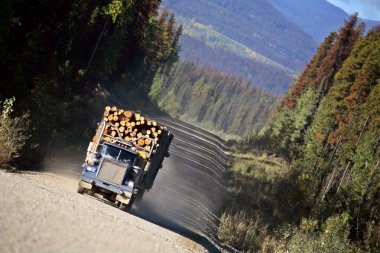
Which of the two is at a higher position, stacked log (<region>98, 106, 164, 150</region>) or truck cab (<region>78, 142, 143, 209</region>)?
stacked log (<region>98, 106, 164, 150</region>)

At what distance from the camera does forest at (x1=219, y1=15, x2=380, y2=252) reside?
2634cm

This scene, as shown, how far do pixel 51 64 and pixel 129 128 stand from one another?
1406cm

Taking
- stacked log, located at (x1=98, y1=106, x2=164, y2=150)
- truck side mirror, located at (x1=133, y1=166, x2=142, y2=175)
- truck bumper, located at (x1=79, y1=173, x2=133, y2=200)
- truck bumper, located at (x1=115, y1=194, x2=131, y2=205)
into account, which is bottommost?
truck bumper, located at (x1=115, y1=194, x2=131, y2=205)

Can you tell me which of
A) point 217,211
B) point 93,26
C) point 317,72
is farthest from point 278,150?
point 217,211

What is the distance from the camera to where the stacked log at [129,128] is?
73.0 ft

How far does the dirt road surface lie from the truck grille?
2.63ft

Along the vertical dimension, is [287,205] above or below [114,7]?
below

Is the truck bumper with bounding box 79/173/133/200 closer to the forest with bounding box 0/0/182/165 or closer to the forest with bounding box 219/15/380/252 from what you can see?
the forest with bounding box 0/0/182/165

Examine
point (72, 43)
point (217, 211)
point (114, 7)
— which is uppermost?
point (114, 7)

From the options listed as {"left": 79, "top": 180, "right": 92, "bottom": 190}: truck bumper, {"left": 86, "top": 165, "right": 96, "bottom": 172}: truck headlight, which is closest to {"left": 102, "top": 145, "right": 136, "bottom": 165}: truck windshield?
{"left": 86, "top": 165, "right": 96, "bottom": 172}: truck headlight

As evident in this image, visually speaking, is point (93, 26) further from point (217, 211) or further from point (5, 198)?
point (5, 198)

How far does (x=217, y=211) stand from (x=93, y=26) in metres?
23.0

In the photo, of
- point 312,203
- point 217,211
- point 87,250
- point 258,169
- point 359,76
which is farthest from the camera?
point 359,76

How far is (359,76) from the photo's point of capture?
63969 mm
